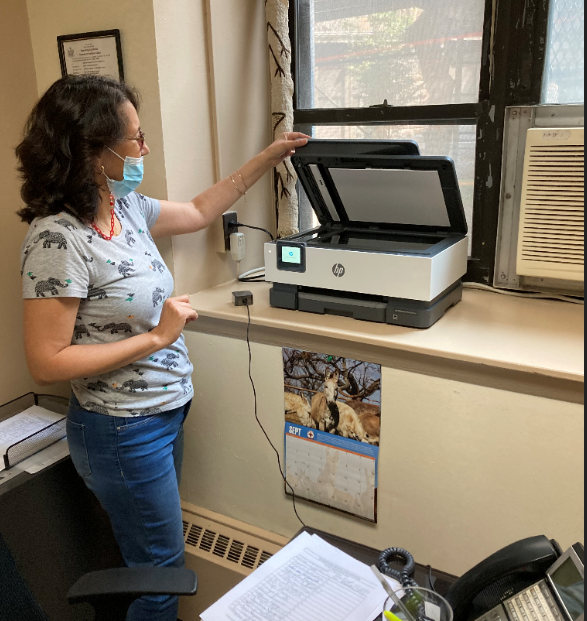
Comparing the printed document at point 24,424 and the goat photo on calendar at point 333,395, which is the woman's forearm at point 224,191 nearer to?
the goat photo on calendar at point 333,395

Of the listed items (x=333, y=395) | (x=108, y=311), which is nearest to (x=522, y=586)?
(x=333, y=395)

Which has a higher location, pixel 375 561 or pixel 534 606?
pixel 534 606

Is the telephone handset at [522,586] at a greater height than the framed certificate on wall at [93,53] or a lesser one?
lesser

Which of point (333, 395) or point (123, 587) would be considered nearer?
point (123, 587)

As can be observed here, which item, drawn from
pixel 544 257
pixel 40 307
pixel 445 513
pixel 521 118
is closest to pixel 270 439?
pixel 445 513

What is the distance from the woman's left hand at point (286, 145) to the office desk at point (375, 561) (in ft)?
3.25

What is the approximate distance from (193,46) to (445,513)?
145cm

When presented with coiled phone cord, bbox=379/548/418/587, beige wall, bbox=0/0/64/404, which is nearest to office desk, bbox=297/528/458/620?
coiled phone cord, bbox=379/548/418/587

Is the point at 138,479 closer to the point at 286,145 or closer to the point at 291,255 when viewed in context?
the point at 291,255

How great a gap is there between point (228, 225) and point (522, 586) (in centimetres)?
134

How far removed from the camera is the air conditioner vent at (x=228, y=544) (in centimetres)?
171

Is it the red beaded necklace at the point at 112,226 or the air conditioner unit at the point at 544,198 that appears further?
the air conditioner unit at the point at 544,198

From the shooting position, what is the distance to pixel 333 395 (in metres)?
1.50

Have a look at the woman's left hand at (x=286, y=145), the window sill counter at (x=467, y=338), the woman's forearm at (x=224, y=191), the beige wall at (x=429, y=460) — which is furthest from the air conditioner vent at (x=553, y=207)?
the woman's forearm at (x=224, y=191)
